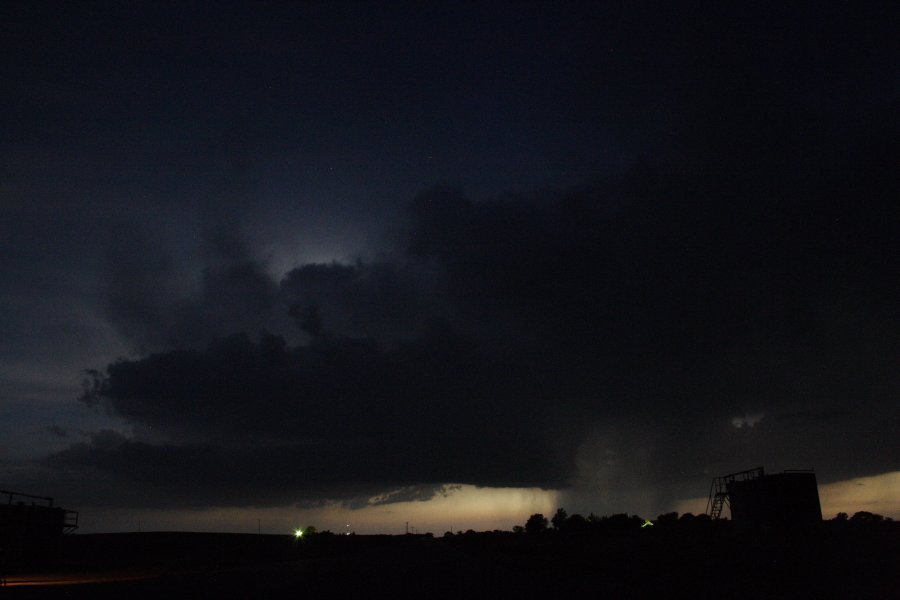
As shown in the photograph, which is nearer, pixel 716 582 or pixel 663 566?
pixel 716 582

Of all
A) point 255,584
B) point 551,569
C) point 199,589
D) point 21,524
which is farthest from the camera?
point 21,524

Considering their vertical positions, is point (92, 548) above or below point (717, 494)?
below

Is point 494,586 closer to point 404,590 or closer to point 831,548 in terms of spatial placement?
point 404,590

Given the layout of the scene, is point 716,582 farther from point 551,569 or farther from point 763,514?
point 763,514

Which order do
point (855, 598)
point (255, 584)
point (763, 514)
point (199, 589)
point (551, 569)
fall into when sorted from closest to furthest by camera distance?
point (855, 598) → point (199, 589) → point (255, 584) → point (551, 569) → point (763, 514)

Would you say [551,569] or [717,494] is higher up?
[717,494]

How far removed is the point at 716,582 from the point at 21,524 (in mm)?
71826

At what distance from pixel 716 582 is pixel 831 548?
1403 cm

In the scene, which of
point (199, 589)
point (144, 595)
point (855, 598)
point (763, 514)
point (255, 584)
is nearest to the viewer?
point (855, 598)

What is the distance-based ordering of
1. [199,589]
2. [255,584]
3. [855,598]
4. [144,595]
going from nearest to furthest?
[855,598] → [144,595] → [199,589] → [255,584]

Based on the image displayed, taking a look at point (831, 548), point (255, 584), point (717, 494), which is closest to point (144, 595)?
point (255, 584)

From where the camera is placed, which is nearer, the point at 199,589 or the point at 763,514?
the point at 199,589

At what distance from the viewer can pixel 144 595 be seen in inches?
1281

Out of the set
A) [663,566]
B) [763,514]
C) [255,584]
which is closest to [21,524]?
[255,584]
